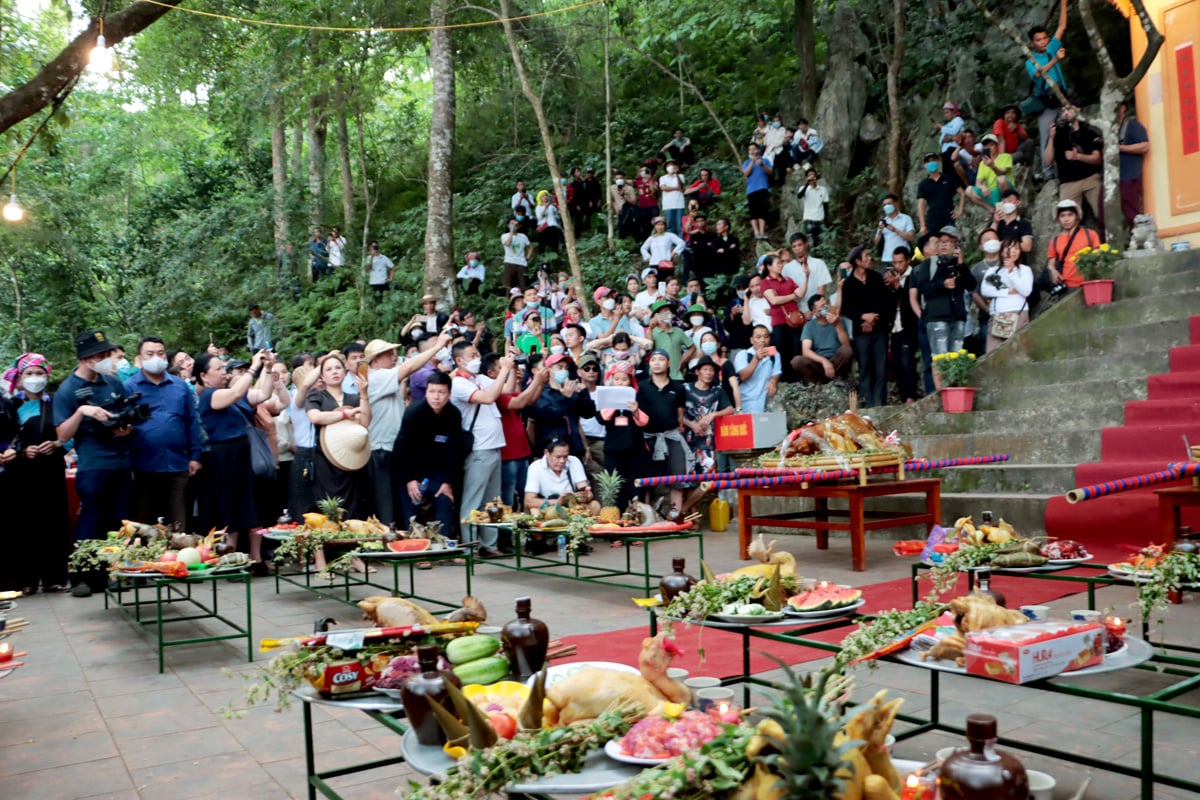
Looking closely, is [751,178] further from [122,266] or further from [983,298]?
[122,266]

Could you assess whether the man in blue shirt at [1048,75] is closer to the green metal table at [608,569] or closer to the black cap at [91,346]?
the green metal table at [608,569]

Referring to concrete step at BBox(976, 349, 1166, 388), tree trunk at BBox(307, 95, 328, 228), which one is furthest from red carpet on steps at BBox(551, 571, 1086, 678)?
tree trunk at BBox(307, 95, 328, 228)

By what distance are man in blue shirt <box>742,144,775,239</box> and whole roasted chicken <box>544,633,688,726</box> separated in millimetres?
12881

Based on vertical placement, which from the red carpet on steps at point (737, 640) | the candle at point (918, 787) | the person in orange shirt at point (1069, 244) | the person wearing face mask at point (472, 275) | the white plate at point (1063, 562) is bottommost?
the red carpet on steps at point (737, 640)

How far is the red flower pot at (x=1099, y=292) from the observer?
29.5 feet

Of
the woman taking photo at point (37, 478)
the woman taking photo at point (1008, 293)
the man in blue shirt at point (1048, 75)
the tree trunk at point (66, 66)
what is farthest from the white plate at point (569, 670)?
the man in blue shirt at point (1048, 75)

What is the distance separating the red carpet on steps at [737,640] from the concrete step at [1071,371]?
314 centimetres

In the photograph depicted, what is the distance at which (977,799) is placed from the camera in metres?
1.50

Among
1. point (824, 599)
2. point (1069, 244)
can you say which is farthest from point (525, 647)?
point (1069, 244)

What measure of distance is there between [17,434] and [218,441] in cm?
144

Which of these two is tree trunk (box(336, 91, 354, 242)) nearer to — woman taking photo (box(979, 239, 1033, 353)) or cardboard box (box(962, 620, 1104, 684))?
woman taking photo (box(979, 239, 1033, 353))

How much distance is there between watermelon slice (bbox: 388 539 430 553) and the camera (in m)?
5.59

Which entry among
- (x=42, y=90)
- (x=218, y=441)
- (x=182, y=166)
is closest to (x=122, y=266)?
(x=182, y=166)

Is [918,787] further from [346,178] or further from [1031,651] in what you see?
[346,178]
